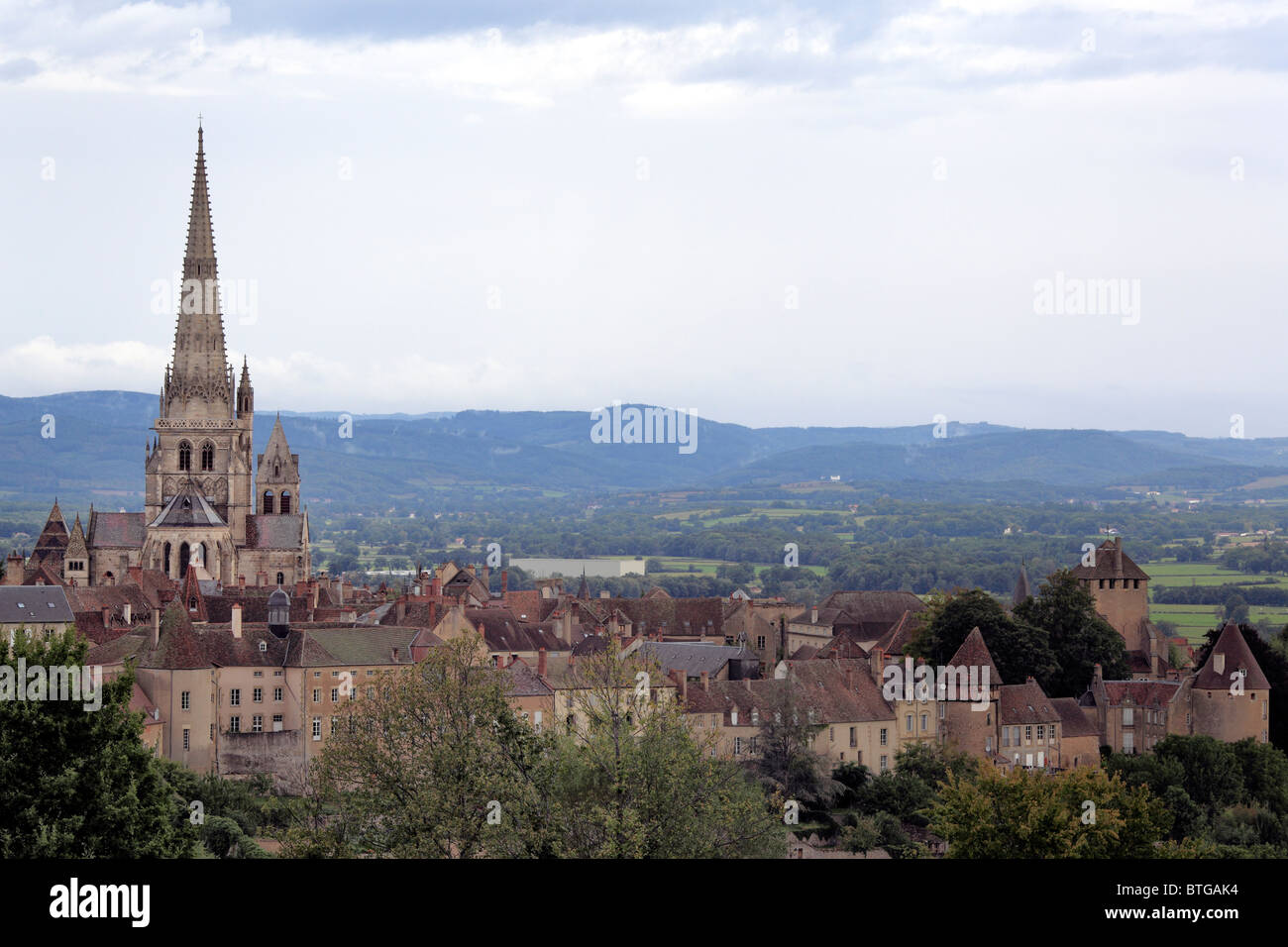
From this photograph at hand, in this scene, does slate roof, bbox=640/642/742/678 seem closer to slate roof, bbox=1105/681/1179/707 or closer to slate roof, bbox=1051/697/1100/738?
slate roof, bbox=1051/697/1100/738

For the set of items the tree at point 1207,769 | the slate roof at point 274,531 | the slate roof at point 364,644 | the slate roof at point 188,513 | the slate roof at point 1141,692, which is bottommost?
the tree at point 1207,769

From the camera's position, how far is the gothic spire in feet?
483

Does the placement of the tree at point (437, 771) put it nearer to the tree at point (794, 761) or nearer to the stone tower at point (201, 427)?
the tree at point (794, 761)

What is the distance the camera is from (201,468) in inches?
5792

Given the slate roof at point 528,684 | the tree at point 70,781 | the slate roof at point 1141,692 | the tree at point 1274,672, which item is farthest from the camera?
the tree at point 1274,672

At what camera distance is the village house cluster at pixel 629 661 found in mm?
76125

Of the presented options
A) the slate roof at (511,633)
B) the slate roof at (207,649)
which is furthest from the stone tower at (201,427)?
the slate roof at (207,649)

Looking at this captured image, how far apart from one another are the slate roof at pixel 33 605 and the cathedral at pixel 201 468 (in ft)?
139

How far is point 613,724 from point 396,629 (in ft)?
140

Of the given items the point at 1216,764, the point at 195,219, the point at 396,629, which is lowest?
the point at 1216,764

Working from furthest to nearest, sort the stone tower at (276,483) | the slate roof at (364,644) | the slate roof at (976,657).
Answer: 1. the stone tower at (276,483)
2. the slate roof at (976,657)
3. the slate roof at (364,644)
